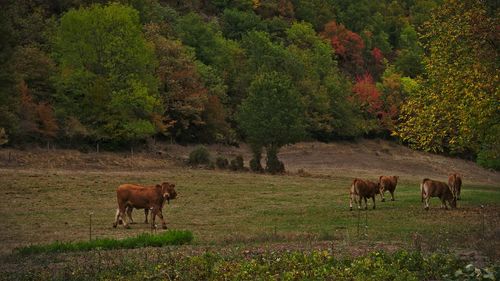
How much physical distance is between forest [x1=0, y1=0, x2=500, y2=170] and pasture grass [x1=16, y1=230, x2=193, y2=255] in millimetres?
12335

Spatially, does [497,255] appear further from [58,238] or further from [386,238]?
[58,238]

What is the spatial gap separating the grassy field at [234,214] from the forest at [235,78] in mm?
3822

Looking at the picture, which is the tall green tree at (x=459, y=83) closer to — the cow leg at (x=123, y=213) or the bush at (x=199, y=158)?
the cow leg at (x=123, y=213)

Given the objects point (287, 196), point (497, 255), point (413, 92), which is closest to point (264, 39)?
point (287, 196)

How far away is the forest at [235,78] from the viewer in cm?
2800

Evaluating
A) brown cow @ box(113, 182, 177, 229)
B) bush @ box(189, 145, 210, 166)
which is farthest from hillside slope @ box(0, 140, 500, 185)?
brown cow @ box(113, 182, 177, 229)

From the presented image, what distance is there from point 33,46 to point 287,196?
38375 mm

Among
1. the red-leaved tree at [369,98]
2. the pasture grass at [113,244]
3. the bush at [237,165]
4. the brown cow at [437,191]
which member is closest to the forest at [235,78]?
the red-leaved tree at [369,98]

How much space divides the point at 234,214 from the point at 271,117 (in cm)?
3453

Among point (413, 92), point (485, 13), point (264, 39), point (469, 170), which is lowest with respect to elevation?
point (469, 170)

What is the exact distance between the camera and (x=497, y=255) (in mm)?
15781

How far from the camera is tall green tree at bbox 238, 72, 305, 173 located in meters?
63.8

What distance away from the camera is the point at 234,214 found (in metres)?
30.5

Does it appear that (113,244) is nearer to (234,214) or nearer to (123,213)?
(123,213)
